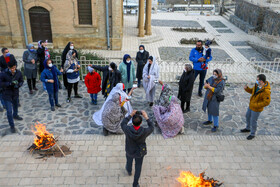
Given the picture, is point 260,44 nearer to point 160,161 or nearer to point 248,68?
point 248,68

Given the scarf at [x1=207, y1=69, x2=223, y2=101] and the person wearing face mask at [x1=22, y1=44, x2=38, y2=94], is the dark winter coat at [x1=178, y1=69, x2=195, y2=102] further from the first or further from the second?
the person wearing face mask at [x1=22, y1=44, x2=38, y2=94]

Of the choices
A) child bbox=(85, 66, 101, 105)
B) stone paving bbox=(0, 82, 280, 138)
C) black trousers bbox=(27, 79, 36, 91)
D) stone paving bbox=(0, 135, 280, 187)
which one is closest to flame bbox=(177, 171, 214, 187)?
stone paving bbox=(0, 135, 280, 187)

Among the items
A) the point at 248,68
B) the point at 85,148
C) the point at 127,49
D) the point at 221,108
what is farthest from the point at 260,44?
the point at 85,148

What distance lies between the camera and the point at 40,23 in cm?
1594

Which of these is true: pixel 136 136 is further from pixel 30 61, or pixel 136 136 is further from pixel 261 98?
pixel 30 61

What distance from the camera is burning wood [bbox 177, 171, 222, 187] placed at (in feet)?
17.8

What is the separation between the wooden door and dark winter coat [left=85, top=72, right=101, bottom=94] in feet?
30.4

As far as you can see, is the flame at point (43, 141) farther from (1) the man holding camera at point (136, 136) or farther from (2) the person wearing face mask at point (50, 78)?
(1) the man holding camera at point (136, 136)

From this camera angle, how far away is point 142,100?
9492mm

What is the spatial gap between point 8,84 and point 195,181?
17.4 ft

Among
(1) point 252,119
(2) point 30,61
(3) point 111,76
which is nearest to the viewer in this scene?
(1) point 252,119

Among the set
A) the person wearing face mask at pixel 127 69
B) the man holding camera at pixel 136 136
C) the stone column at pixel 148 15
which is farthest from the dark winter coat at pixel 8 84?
the stone column at pixel 148 15

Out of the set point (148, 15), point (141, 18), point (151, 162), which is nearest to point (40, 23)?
point (141, 18)

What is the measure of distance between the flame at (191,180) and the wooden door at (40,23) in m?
13.4
